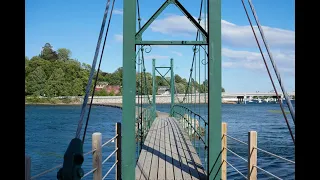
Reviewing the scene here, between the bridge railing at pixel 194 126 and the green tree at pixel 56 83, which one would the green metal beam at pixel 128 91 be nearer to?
the bridge railing at pixel 194 126

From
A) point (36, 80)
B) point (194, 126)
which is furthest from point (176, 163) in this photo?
point (36, 80)

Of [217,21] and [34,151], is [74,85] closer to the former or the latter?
[34,151]

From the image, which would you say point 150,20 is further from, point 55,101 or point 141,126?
point 55,101

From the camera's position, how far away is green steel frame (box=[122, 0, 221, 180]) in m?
4.68

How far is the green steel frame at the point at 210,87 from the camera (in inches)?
184

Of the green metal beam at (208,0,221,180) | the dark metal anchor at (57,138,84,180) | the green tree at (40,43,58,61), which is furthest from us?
the green tree at (40,43,58,61)

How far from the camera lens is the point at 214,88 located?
468cm

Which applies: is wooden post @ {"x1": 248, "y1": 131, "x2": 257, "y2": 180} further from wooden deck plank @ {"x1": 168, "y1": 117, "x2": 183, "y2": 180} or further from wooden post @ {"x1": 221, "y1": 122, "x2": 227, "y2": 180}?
wooden deck plank @ {"x1": 168, "y1": 117, "x2": 183, "y2": 180}

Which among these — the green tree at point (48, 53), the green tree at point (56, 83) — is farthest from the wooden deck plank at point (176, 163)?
the green tree at point (48, 53)

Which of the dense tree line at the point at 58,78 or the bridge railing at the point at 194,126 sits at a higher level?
Answer: the dense tree line at the point at 58,78

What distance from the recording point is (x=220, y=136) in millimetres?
4695

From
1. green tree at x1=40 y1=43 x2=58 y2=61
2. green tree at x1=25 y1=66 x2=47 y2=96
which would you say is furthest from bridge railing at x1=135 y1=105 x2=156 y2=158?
green tree at x1=40 y1=43 x2=58 y2=61

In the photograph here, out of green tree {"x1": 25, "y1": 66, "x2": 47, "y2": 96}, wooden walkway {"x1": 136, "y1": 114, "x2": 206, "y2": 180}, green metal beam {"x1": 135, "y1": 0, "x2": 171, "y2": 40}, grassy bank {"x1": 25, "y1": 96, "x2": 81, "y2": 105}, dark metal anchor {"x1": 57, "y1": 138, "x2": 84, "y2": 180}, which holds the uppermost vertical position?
green tree {"x1": 25, "y1": 66, "x2": 47, "y2": 96}
